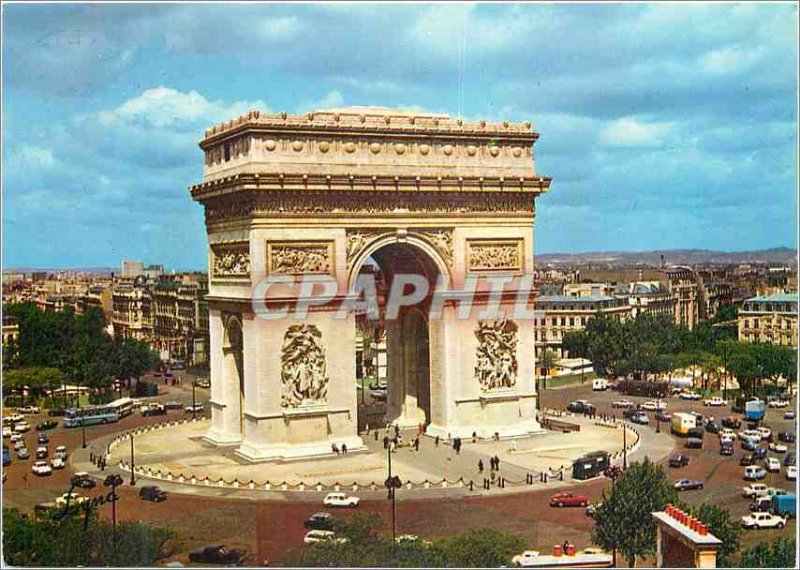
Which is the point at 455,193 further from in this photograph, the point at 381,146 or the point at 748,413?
the point at 748,413

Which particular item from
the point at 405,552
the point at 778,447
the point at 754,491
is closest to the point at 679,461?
the point at 778,447

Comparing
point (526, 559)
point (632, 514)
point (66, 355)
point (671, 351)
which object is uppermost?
point (66, 355)

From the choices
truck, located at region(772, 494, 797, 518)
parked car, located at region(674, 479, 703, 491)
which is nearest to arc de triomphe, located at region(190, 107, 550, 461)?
parked car, located at region(674, 479, 703, 491)

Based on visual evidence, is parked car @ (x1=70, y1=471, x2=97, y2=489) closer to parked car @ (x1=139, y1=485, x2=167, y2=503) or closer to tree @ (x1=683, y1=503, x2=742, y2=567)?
parked car @ (x1=139, y1=485, x2=167, y2=503)

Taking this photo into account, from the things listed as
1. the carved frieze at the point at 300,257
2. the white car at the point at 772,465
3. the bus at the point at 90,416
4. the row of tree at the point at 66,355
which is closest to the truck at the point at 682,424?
the white car at the point at 772,465

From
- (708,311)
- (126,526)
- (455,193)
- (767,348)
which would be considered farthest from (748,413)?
(708,311)

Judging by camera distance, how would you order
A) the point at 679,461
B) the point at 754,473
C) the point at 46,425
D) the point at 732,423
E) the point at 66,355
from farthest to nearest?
the point at 66,355 < the point at 46,425 < the point at 732,423 < the point at 679,461 < the point at 754,473

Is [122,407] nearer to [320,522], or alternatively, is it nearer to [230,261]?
[230,261]
